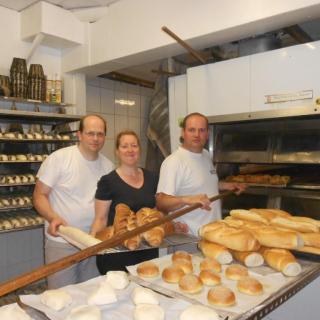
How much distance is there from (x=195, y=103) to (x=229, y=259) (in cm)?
147

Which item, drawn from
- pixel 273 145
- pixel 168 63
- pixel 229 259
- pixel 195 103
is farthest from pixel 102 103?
pixel 229 259

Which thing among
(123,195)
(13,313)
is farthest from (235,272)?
(123,195)

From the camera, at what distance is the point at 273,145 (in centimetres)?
215

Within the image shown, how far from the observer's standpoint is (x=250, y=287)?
3.07 feet

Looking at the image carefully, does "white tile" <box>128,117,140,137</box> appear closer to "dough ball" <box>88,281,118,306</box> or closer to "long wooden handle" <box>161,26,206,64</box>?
"long wooden handle" <box>161,26,206,64</box>

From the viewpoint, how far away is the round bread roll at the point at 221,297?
2.86 feet

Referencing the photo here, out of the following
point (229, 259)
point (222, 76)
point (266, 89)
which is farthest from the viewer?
point (222, 76)

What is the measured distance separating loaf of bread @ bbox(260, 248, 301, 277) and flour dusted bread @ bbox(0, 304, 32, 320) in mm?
732

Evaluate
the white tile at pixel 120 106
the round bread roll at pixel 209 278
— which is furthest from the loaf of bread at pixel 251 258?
the white tile at pixel 120 106

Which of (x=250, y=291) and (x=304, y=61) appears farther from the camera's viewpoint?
(x=304, y=61)

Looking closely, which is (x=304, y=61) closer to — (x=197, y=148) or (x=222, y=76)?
(x=222, y=76)

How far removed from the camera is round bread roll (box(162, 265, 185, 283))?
1017mm

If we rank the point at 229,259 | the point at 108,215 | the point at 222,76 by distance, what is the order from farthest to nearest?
the point at 222,76, the point at 108,215, the point at 229,259

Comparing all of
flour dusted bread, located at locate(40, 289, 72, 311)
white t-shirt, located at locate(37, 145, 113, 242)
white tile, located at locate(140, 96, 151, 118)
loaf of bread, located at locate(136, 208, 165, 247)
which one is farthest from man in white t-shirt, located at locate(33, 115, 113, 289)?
white tile, located at locate(140, 96, 151, 118)
